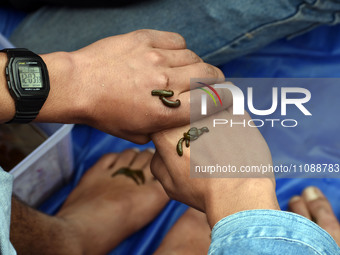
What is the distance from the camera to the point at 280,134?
1783 mm

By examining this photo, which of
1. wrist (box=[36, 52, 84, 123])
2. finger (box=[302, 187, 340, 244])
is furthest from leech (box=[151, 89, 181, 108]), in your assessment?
finger (box=[302, 187, 340, 244])

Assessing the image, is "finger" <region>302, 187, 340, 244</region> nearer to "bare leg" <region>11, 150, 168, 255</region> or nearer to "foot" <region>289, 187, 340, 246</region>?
"foot" <region>289, 187, 340, 246</region>

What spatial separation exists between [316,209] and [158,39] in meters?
0.98

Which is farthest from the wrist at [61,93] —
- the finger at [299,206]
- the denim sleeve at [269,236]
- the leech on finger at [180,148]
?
the finger at [299,206]

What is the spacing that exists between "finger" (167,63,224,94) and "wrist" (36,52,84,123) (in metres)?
0.31

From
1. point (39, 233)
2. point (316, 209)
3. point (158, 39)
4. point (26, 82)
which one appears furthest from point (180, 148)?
point (316, 209)

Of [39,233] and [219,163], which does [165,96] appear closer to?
[219,163]

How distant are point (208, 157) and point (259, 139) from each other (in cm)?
21

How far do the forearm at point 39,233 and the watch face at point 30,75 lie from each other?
0.43 m

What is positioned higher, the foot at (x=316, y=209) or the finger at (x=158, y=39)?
the finger at (x=158, y=39)

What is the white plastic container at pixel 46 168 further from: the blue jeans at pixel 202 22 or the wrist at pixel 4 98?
the blue jeans at pixel 202 22

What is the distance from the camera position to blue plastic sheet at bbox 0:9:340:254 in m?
1.72

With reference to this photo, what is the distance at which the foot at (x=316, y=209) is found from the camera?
1.59 m

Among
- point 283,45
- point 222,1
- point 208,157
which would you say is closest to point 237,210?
point 208,157
